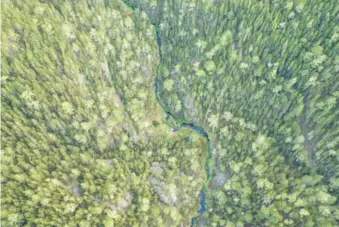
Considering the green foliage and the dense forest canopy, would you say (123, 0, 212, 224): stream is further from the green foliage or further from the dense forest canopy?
the green foliage

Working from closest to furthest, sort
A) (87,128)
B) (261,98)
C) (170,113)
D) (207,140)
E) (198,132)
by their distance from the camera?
(87,128), (261,98), (207,140), (198,132), (170,113)

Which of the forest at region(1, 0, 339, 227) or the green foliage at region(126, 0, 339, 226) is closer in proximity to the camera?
the forest at region(1, 0, 339, 227)

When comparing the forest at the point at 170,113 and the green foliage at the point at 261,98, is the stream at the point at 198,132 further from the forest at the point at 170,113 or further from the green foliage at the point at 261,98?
the green foliage at the point at 261,98

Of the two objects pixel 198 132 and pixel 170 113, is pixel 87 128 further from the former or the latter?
pixel 198 132

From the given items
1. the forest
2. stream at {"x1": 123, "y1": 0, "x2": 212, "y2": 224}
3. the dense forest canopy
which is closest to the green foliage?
the forest

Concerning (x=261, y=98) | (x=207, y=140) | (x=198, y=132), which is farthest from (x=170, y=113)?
(x=261, y=98)

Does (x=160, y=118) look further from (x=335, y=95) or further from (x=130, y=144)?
(x=335, y=95)

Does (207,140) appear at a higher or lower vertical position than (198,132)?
lower

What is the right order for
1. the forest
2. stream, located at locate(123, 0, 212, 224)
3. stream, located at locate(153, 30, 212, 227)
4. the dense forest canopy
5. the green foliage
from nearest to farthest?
1. the dense forest canopy
2. the forest
3. the green foliage
4. stream, located at locate(153, 30, 212, 227)
5. stream, located at locate(123, 0, 212, 224)
